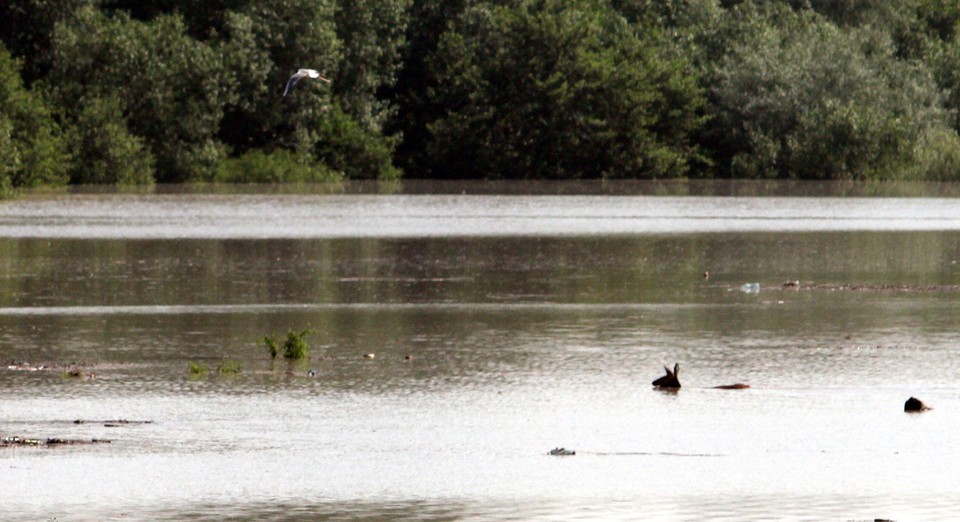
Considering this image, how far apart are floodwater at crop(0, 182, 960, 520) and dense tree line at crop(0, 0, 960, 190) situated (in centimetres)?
3398

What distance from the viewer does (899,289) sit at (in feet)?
70.4

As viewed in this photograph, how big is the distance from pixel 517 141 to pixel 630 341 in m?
53.9

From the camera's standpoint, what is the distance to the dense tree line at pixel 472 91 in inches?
2472

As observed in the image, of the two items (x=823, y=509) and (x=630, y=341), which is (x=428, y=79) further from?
(x=823, y=509)

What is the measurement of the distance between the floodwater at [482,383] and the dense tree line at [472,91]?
111 feet

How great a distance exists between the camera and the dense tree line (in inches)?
2472

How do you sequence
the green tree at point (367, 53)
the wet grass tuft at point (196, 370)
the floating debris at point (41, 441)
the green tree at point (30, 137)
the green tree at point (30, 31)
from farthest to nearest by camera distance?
the green tree at point (367, 53) → the green tree at point (30, 31) → the green tree at point (30, 137) → the wet grass tuft at point (196, 370) → the floating debris at point (41, 441)

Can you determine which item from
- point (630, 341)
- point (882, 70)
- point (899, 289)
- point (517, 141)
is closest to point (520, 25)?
point (517, 141)

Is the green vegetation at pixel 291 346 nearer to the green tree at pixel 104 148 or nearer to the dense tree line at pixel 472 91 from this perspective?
the dense tree line at pixel 472 91

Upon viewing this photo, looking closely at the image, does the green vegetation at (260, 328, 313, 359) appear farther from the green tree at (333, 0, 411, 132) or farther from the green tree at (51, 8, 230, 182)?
the green tree at (333, 0, 411, 132)

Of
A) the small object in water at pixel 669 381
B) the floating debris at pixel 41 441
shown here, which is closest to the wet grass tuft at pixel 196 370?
the floating debris at pixel 41 441

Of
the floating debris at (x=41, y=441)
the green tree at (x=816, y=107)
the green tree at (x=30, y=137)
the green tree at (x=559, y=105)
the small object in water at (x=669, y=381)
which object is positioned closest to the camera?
the floating debris at (x=41, y=441)

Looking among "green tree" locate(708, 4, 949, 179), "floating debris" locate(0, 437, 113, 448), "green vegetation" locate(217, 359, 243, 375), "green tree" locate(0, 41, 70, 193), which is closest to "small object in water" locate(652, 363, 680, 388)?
"green vegetation" locate(217, 359, 243, 375)

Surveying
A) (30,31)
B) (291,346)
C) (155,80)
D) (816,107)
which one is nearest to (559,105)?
(816,107)
